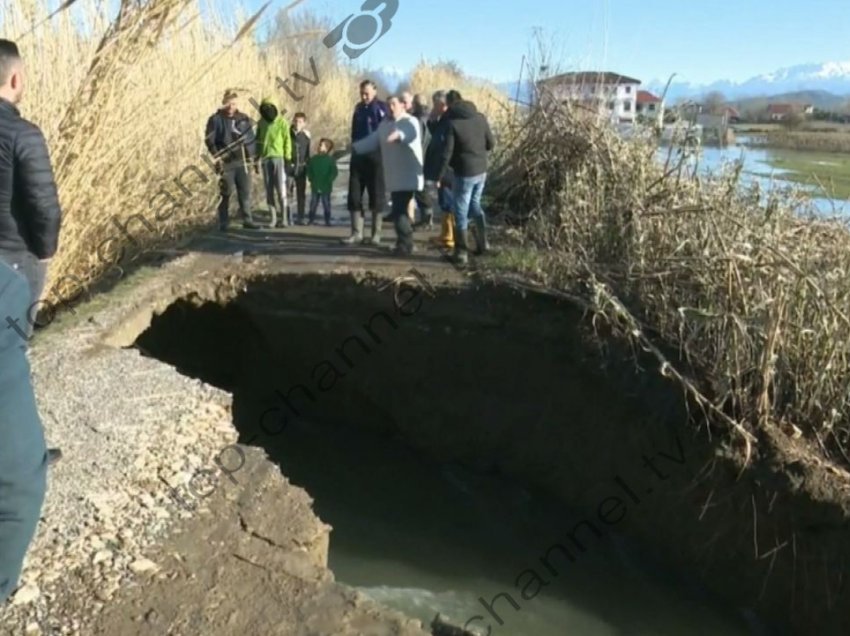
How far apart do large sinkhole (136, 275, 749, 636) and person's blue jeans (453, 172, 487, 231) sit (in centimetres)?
70

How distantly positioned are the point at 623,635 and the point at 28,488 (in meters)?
3.84

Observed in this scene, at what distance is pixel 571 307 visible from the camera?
693 cm

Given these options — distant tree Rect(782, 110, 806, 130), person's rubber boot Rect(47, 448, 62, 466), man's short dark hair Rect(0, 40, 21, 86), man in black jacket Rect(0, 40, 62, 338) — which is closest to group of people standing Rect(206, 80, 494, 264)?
man in black jacket Rect(0, 40, 62, 338)

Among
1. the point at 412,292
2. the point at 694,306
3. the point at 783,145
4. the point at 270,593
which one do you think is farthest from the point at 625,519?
the point at 783,145

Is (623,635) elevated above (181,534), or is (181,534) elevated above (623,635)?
(181,534)

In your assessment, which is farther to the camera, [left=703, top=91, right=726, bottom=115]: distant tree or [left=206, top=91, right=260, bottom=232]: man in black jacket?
[left=206, top=91, right=260, bottom=232]: man in black jacket

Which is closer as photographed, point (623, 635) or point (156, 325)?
point (623, 635)

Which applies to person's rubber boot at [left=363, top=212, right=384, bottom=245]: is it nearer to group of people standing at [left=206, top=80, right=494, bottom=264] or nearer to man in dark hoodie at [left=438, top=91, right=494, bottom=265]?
group of people standing at [left=206, top=80, right=494, bottom=264]

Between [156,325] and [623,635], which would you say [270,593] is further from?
[156,325]

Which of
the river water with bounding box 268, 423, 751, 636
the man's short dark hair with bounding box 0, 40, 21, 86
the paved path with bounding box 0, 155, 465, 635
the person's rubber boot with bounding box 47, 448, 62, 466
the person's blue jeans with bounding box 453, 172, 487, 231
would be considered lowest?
the river water with bounding box 268, 423, 751, 636

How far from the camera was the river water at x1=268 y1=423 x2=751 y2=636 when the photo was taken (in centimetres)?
566

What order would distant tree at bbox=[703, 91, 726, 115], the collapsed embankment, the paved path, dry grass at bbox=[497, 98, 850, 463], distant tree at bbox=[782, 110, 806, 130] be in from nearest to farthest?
1. the paved path
2. the collapsed embankment
3. dry grass at bbox=[497, 98, 850, 463]
4. distant tree at bbox=[703, 91, 726, 115]
5. distant tree at bbox=[782, 110, 806, 130]

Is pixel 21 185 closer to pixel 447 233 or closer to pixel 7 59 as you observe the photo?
pixel 7 59

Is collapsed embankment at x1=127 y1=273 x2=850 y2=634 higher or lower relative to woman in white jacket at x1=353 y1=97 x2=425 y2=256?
lower
